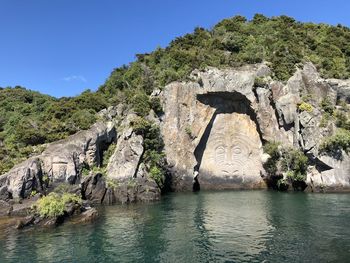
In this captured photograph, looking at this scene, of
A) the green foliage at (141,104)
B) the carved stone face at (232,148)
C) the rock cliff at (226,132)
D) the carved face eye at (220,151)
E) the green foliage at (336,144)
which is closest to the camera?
the rock cliff at (226,132)

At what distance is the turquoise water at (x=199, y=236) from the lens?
20391 millimetres

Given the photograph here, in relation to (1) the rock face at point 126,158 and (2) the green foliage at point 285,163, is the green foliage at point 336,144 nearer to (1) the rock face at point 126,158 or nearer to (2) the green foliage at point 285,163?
(2) the green foliage at point 285,163

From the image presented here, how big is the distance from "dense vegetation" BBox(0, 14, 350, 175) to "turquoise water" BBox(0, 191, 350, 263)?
16.3 meters

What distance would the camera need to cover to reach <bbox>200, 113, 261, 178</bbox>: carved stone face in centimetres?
5556

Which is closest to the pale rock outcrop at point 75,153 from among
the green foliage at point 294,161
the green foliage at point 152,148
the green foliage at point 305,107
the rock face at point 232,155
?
the green foliage at point 152,148

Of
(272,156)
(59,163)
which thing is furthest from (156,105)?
(272,156)

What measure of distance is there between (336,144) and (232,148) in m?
15.3

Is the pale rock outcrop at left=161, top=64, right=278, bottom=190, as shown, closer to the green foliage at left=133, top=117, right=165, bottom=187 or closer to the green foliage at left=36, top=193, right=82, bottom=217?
the green foliage at left=133, top=117, right=165, bottom=187

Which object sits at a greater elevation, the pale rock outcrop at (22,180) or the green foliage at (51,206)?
the pale rock outcrop at (22,180)

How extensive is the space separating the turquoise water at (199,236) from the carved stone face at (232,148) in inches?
717

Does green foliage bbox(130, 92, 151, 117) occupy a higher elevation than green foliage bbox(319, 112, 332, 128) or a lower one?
higher

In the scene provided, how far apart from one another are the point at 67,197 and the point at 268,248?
18.8 m

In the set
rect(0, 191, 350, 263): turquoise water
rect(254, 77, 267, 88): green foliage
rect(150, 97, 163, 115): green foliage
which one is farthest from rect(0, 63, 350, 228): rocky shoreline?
rect(0, 191, 350, 263): turquoise water

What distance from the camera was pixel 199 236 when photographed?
80.9 feet
